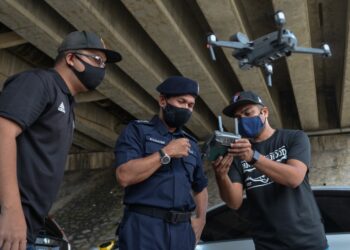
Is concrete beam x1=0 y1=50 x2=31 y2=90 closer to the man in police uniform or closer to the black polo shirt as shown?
the man in police uniform

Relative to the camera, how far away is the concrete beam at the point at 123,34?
6992 millimetres

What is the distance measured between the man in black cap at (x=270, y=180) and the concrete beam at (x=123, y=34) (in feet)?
15.1

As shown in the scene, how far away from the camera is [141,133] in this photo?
2.79 meters

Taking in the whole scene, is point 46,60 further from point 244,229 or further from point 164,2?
point 244,229

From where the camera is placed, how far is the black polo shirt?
193 centimetres

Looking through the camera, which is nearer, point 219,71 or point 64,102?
point 64,102

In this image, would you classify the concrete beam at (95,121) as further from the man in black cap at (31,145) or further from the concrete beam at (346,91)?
the man in black cap at (31,145)

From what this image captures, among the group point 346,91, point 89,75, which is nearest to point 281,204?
point 89,75

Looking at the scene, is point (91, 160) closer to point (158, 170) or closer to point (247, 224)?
point (247, 224)

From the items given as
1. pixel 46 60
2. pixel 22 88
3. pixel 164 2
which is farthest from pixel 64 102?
pixel 46 60

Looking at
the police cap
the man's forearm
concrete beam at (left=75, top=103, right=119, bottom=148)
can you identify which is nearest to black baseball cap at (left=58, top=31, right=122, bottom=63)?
the police cap

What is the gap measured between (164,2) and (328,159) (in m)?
10.3

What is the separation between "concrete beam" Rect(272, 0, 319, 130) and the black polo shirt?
571 cm

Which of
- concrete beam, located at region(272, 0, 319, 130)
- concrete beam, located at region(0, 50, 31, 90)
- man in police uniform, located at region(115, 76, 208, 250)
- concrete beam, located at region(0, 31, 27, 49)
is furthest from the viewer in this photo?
concrete beam, located at region(0, 50, 31, 90)
